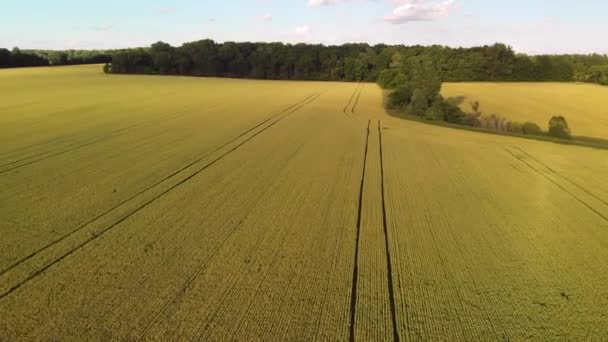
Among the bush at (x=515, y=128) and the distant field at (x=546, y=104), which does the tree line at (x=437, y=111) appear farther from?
the distant field at (x=546, y=104)

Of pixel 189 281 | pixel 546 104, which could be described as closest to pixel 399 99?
pixel 546 104

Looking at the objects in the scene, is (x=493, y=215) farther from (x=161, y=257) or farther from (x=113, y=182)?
(x=113, y=182)

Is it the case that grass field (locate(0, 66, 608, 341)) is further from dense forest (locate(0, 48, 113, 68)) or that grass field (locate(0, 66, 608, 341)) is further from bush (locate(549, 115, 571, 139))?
dense forest (locate(0, 48, 113, 68))

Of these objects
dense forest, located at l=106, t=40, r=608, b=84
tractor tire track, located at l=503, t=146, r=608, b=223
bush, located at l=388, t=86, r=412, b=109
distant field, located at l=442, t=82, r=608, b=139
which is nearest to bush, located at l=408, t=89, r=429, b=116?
bush, located at l=388, t=86, r=412, b=109

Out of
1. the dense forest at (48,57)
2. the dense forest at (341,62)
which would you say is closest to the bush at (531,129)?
the dense forest at (341,62)

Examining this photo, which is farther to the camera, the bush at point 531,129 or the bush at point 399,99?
the bush at point 399,99

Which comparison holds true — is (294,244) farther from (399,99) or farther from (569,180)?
(399,99)
